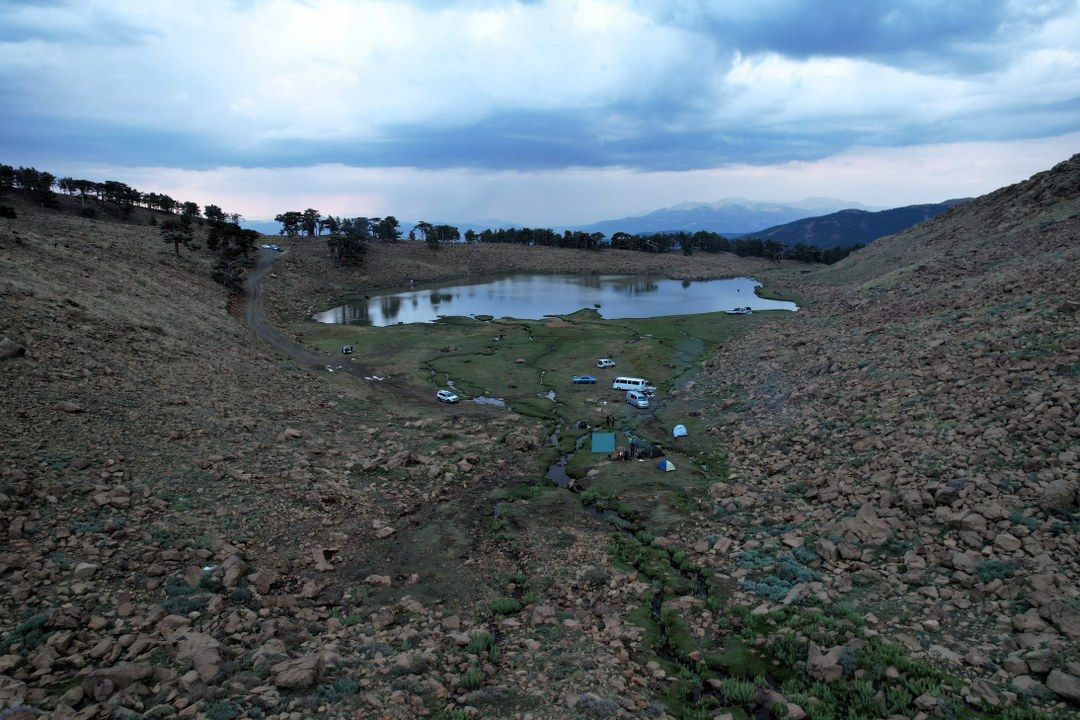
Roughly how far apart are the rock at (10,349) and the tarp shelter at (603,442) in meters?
29.4

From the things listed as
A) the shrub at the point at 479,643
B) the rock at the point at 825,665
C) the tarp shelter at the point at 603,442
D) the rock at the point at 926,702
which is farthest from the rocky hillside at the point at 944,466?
the shrub at the point at 479,643

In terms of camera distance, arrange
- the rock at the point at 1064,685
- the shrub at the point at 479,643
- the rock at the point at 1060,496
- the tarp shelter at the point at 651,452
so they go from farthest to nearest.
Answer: the tarp shelter at the point at 651,452 < the rock at the point at 1060,496 < the shrub at the point at 479,643 < the rock at the point at 1064,685

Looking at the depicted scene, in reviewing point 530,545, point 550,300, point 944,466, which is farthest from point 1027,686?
point 550,300

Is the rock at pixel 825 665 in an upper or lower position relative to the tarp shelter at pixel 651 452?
lower

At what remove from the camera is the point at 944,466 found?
64.8 feet

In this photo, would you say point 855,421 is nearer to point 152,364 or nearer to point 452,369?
point 452,369

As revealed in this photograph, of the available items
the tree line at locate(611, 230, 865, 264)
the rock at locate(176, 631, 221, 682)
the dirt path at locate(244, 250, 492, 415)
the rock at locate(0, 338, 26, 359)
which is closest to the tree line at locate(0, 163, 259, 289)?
the dirt path at locate(244, 250, 492, 415)

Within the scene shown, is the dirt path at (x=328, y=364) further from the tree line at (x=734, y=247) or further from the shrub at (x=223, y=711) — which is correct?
the tree line at (x=734, y=247)

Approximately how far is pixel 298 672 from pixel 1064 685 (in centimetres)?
1757

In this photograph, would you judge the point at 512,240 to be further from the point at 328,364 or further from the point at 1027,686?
the point at 1027,686

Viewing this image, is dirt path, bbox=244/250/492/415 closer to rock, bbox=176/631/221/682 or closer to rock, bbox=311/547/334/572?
rock, bbox=311/547/334/572

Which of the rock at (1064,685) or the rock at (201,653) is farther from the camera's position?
the rock at (201,653)

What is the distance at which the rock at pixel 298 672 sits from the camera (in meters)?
12.8

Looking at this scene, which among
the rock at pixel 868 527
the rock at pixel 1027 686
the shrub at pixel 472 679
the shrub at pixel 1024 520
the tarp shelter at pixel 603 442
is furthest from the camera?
the tarp shelter at pixel 603 442
